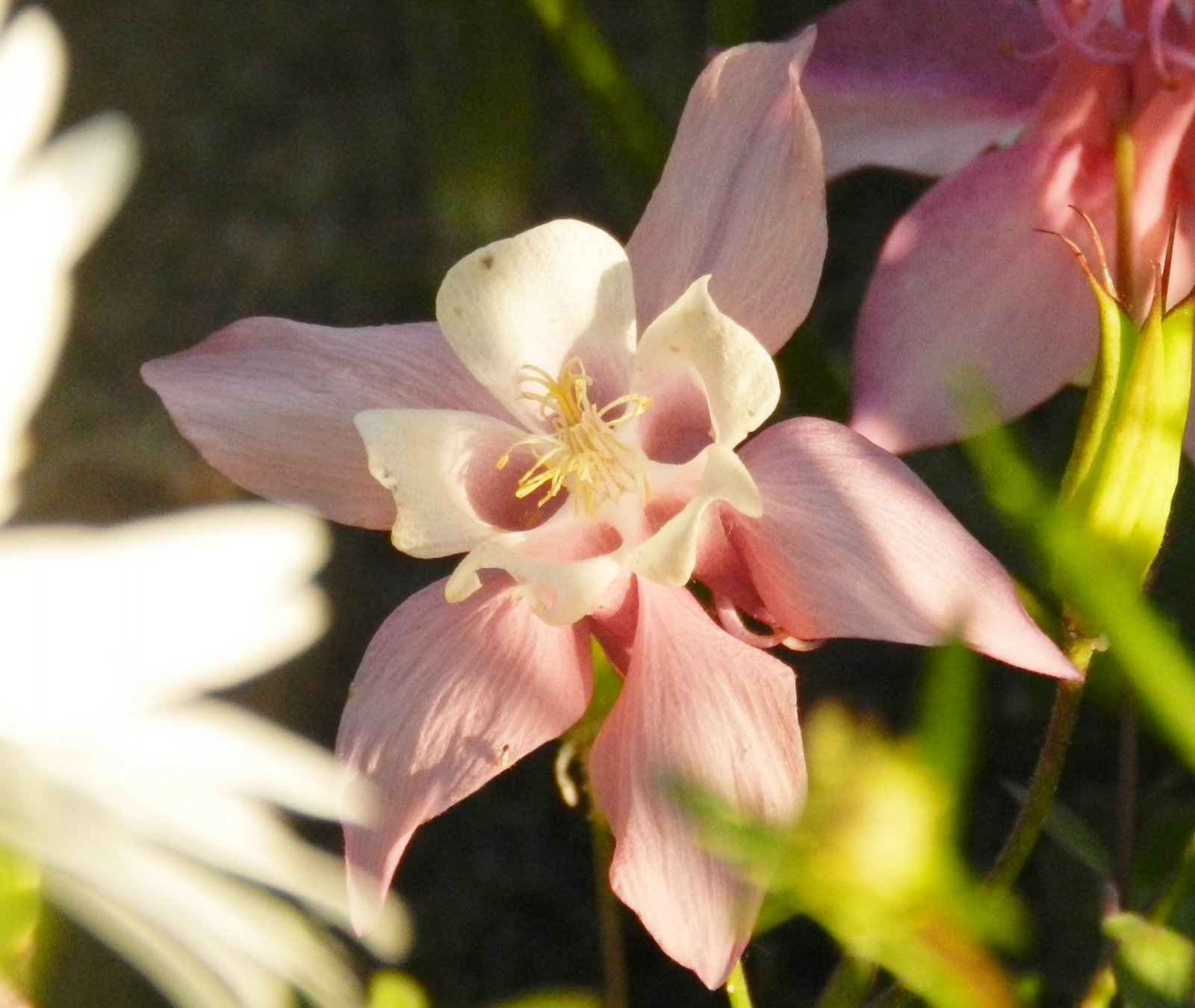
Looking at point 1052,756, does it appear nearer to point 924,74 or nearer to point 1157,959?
point 1157,959

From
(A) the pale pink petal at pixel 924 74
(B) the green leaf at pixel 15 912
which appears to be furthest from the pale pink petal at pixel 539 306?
(B) the green leaf at pixel 15 912

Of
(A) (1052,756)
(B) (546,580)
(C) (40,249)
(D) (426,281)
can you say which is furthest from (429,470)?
(C) (40,249)

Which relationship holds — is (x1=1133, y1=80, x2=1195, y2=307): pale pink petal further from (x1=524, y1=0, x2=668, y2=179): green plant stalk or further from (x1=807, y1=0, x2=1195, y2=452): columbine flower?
(x1=524, y1=0, x2=668, y2=179): green plant stalk

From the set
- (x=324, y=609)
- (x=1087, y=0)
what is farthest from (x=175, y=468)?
(x=1087, y=0)

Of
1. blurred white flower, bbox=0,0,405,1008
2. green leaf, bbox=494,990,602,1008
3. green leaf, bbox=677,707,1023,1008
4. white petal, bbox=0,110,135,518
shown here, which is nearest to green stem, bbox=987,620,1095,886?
green leaf, bbox=677,707,1023,1008

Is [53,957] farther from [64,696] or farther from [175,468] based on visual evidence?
[175,468]
